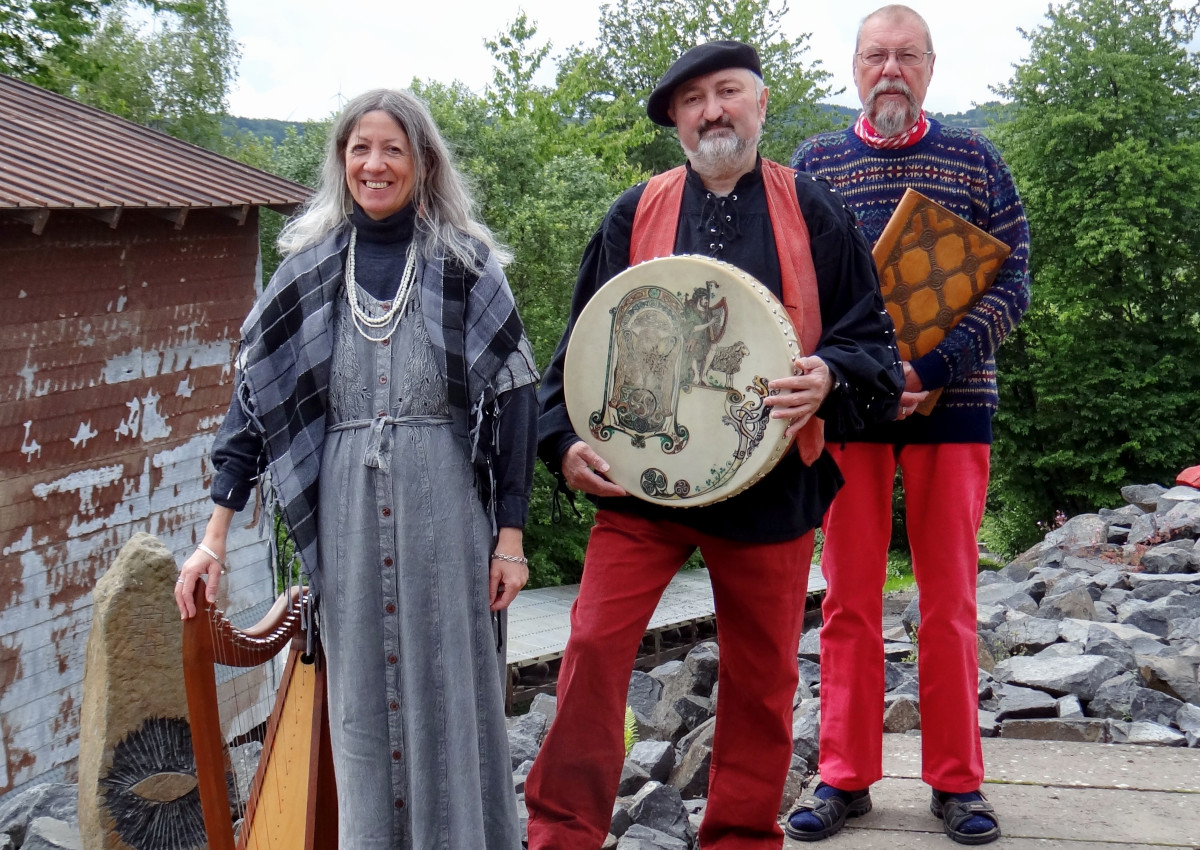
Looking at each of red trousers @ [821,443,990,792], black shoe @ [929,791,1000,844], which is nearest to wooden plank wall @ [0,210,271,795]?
red trousers @ [821,443,990,792]

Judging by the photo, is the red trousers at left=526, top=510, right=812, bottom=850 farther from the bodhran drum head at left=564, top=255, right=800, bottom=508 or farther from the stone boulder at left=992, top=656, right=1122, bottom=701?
the stone boulder at left=992, top=656, right=1122, bottom=701

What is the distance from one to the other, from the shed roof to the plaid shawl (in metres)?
6.28

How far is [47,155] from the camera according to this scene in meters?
9.41

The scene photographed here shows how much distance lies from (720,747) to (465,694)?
0.72 meters

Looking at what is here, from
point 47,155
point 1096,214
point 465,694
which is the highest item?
point 1096,214

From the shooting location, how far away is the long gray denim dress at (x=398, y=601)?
2.67 m

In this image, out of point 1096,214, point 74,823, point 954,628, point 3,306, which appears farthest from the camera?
point 1096,214

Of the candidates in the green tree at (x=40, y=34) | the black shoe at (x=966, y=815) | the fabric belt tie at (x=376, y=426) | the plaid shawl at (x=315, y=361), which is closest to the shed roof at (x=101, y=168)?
the plaid shawl at (x=315, y=361)

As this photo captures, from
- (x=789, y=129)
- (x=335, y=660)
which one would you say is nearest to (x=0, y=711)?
(x=335, y=660)

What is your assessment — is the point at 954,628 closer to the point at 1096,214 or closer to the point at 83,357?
the point at 83,357

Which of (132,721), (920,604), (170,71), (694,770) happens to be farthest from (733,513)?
(170,71)

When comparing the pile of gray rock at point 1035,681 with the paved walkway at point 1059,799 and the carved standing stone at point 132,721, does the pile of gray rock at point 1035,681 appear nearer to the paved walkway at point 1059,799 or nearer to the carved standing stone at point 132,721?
the paved walkway at point 1059,799

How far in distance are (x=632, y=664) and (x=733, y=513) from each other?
0.45 m

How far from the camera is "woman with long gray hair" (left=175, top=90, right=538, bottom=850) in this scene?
2680 mm
